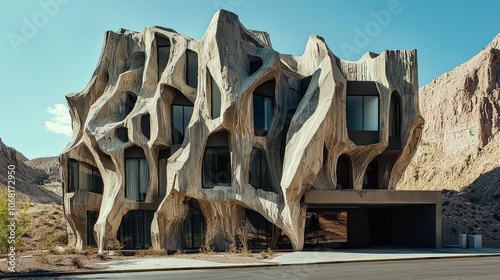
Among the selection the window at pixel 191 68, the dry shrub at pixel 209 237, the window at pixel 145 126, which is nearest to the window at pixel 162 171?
the window at pixel 145 126

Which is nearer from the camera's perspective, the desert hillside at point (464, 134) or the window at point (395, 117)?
the window at point (395, 117)

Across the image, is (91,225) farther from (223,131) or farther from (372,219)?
(372,219)

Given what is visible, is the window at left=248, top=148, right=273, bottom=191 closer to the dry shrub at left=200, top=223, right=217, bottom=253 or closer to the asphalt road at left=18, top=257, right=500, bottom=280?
the dry shrub at left=200, top=223, right=217, bottom=253

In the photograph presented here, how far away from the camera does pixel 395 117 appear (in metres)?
28.9

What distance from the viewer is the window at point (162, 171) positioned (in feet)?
87.0

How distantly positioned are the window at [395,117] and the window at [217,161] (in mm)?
12213

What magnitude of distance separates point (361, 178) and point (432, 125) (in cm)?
8703

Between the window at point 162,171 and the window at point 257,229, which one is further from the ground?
the window at point 162,171

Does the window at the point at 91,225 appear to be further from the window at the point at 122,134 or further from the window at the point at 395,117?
the window at the point at 395,117

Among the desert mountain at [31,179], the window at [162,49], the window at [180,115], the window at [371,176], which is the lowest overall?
the desert mountain at [31,179]

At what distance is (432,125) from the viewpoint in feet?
345

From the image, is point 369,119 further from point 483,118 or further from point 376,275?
point 483,118

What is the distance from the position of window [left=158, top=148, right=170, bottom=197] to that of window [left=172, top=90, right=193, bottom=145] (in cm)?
107

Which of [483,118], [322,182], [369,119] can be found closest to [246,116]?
[322,182]
